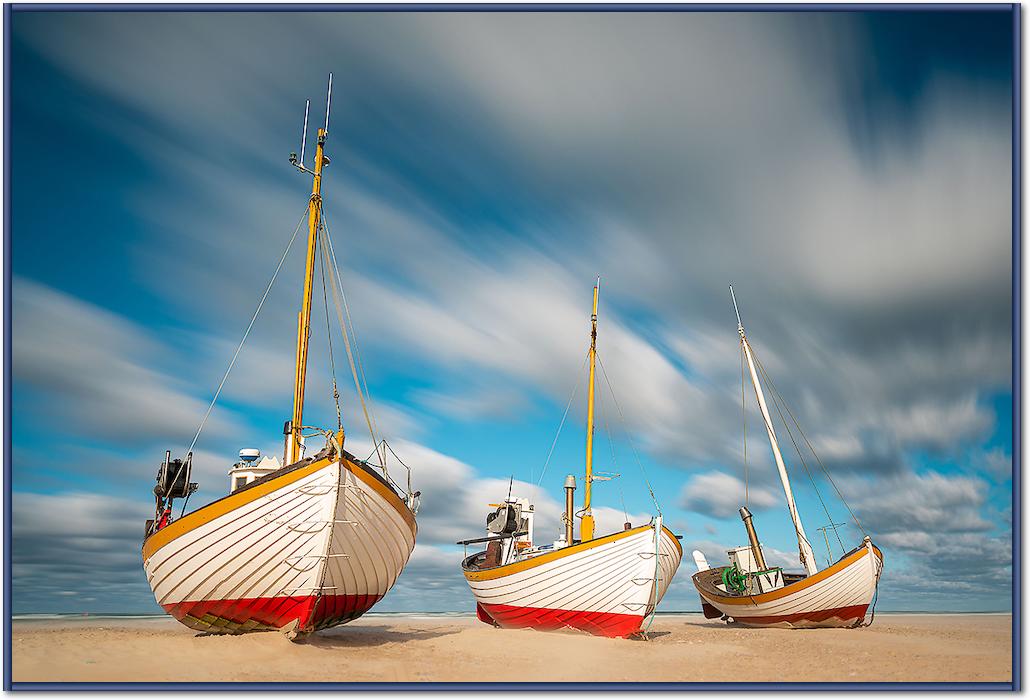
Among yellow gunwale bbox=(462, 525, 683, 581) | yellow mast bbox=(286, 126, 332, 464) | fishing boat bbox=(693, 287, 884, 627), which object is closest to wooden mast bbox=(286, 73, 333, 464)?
yellow mast bbox=(286, 126, 332, 464)

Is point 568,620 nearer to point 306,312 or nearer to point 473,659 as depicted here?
point 473,659

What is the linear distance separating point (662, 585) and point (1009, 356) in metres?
7.88

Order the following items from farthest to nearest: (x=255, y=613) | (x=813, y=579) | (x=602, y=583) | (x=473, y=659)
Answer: (x=813, y=579), (x=602, y=583), (x=255, y=613), (x=473, y=659)

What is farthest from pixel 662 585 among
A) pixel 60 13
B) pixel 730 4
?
pixel 60 13

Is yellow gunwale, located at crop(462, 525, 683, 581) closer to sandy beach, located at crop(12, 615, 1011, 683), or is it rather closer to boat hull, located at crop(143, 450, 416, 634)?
sandy beach, located at crop(12, 615, 1011, 683)

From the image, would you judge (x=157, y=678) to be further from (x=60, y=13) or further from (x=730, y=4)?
(x=730, y=4)

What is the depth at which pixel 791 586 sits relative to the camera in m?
16.1

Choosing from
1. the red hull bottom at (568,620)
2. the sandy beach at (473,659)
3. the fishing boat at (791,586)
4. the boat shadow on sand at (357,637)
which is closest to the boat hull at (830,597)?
the fishing boat at (791,586)

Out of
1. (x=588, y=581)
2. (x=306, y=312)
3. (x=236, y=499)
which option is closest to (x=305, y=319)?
(x=306, y=312)

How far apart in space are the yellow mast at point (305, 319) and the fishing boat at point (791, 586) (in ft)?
37.3

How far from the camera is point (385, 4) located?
7.65 metres

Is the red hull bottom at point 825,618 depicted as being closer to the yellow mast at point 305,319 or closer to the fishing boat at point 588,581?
the fishing boat at point 588,581

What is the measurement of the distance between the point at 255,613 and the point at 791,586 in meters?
12.3

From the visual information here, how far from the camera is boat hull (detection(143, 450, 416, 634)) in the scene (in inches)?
356
